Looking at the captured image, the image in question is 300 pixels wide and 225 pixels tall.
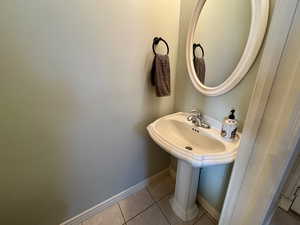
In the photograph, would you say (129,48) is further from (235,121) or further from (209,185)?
(209,185)

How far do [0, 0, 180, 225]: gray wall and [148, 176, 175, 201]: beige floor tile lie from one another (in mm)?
462

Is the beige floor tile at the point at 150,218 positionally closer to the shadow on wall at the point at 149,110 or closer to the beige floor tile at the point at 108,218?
the beige floor tile at the point at 108,218

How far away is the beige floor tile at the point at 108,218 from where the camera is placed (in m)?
1.24

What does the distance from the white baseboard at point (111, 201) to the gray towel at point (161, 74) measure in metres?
0.99

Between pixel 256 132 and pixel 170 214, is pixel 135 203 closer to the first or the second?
pixel 170 214

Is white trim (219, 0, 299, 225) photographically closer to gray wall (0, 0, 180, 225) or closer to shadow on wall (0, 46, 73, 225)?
gray wall (0, 0, 180, 225)

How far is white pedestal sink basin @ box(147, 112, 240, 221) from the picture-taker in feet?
2.73

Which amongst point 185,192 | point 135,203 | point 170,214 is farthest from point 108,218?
point 185,192

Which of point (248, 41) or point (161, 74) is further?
point (161, 74)

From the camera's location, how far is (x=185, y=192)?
1.21 metres

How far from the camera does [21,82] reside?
29.1 inches

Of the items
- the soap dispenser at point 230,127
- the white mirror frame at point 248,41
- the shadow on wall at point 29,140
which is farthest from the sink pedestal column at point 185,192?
the shadow on wall at point 29,140

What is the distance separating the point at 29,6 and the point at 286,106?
1.09m

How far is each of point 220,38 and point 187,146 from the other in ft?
2.65
